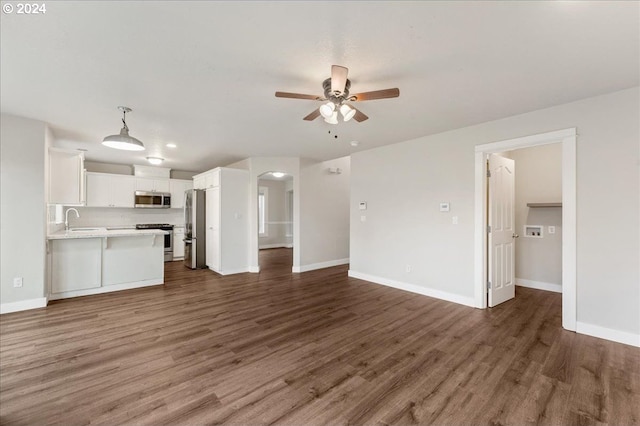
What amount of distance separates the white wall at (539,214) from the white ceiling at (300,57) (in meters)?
2.00

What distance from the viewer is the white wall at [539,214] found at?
14.5ft

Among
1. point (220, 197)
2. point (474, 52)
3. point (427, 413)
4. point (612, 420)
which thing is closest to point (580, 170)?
point (474, 52)

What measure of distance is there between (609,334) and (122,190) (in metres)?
9.04

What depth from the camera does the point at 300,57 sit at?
2146mm

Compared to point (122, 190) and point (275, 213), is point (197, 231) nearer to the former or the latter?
point (122, 190)

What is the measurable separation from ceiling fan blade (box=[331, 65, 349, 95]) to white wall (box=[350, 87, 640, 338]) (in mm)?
2544

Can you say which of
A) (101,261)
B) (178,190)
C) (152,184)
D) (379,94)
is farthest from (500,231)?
(152,184)

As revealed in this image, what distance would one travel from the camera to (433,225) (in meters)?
4.21

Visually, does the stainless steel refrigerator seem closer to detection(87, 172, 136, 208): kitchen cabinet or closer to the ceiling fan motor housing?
detection(87, 172, 136, 208): kitchen cabinet

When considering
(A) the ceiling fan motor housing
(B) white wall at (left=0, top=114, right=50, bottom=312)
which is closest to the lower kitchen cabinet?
(B) white wall at (left=0, top=114, right=50, bottom=312)

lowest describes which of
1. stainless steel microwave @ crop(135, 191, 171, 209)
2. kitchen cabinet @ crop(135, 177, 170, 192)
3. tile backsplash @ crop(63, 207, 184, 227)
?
tile backsplash @ crop(63, 207, 184, 227)

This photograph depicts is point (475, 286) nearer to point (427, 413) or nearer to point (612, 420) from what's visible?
point (612, 420)

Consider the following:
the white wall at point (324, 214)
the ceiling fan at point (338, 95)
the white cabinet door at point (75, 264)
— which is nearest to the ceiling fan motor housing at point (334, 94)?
the ceiling fan at point (338, 95)

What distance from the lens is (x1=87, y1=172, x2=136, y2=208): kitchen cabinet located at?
620cm
